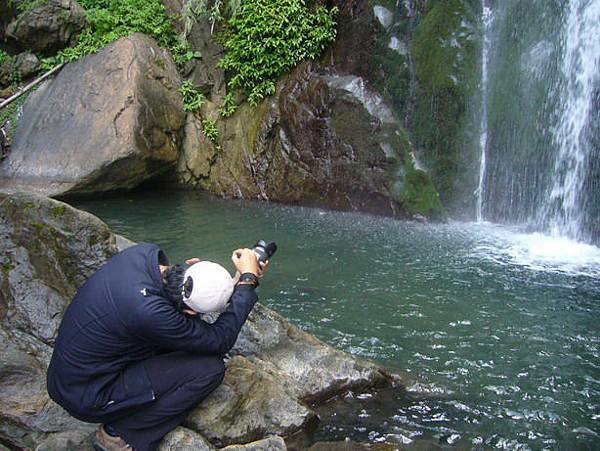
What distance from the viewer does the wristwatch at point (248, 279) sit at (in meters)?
3.45

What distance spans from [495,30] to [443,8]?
1.08 m

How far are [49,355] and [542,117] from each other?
9324mm

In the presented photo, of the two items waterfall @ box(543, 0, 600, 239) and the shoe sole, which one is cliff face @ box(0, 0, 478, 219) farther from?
the shoe sole

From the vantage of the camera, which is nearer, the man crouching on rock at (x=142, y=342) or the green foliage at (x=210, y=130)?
the man crouching on rock at (x=142, y=342)

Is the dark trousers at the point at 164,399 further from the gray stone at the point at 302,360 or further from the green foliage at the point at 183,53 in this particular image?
the green foliage at the point at 183,53

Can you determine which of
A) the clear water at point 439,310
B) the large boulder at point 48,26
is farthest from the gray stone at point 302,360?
the large boulder at point 48,26

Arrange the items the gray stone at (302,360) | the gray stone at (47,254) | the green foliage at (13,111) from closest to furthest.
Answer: the gray stone at (47,254) → the gray stone at (302,360) → the green foliage at (13,111)

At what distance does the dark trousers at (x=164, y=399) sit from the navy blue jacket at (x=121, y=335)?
0.06 m

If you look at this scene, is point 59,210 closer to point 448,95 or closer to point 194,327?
point 194,327

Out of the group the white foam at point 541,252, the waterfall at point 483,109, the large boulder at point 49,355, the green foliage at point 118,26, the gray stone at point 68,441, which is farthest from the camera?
the green foliage at point 118,26

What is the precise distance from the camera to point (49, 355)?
4047 millimetres

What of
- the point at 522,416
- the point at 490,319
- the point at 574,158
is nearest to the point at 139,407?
the point at 522,416

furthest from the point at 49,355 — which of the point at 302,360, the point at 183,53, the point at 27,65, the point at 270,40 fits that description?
the point at 27,65

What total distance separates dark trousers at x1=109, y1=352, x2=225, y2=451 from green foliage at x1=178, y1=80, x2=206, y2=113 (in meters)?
Result: 11.0
